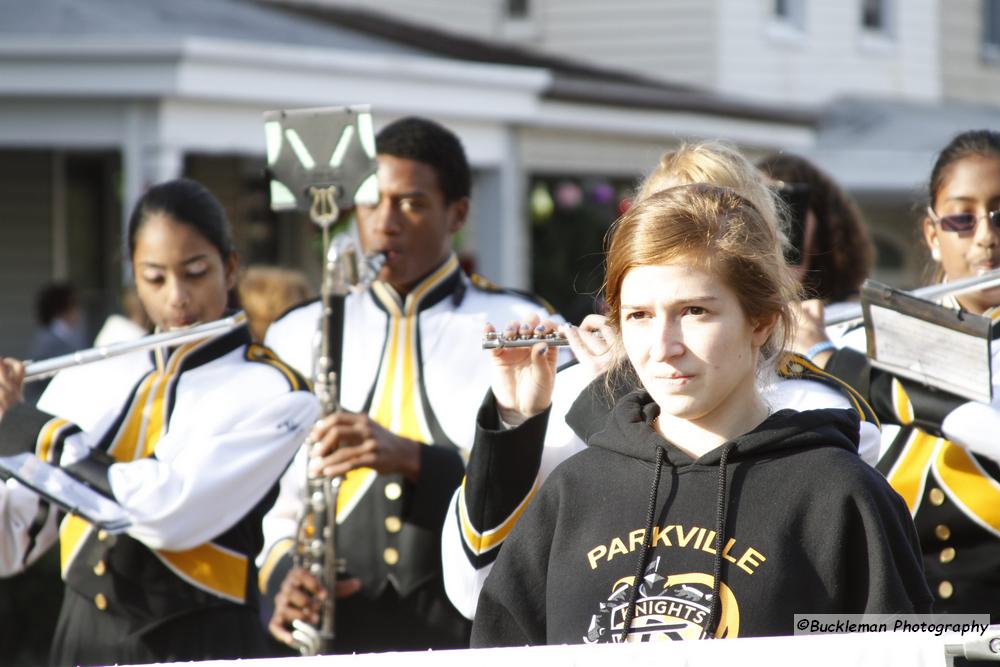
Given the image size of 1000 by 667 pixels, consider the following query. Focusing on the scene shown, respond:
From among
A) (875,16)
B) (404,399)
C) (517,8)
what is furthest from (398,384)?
(875,16)

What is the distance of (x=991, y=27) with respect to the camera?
19.6 m

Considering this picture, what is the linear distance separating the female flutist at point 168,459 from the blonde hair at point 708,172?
115 centimetres

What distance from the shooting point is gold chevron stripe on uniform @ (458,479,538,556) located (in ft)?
9.64

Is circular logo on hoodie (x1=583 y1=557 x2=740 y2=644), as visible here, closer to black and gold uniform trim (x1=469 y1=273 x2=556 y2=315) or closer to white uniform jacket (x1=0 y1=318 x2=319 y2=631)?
white uniform jacket (x1=0 y1=318 x2=319 y2=631)

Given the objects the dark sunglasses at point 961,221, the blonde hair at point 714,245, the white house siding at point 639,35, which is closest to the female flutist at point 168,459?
the blonde hair at point 714,245

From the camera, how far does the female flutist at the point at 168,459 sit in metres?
3.61

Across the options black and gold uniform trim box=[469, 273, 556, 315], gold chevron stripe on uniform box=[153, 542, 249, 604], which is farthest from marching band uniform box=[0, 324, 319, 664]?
black and gold uniform trim box=[469, 273, 556, 315]

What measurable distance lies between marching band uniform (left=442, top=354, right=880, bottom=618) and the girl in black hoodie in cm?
36

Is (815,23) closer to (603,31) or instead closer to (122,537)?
(603,31)

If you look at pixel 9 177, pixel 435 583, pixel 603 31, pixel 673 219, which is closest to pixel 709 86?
pixel 603 31

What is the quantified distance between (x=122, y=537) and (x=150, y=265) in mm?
647

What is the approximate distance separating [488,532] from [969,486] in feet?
3.95

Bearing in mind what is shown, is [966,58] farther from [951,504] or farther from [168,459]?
[168,459]

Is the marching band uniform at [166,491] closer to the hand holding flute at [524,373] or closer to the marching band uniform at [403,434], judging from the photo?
the marching band uniform at [403,434]
